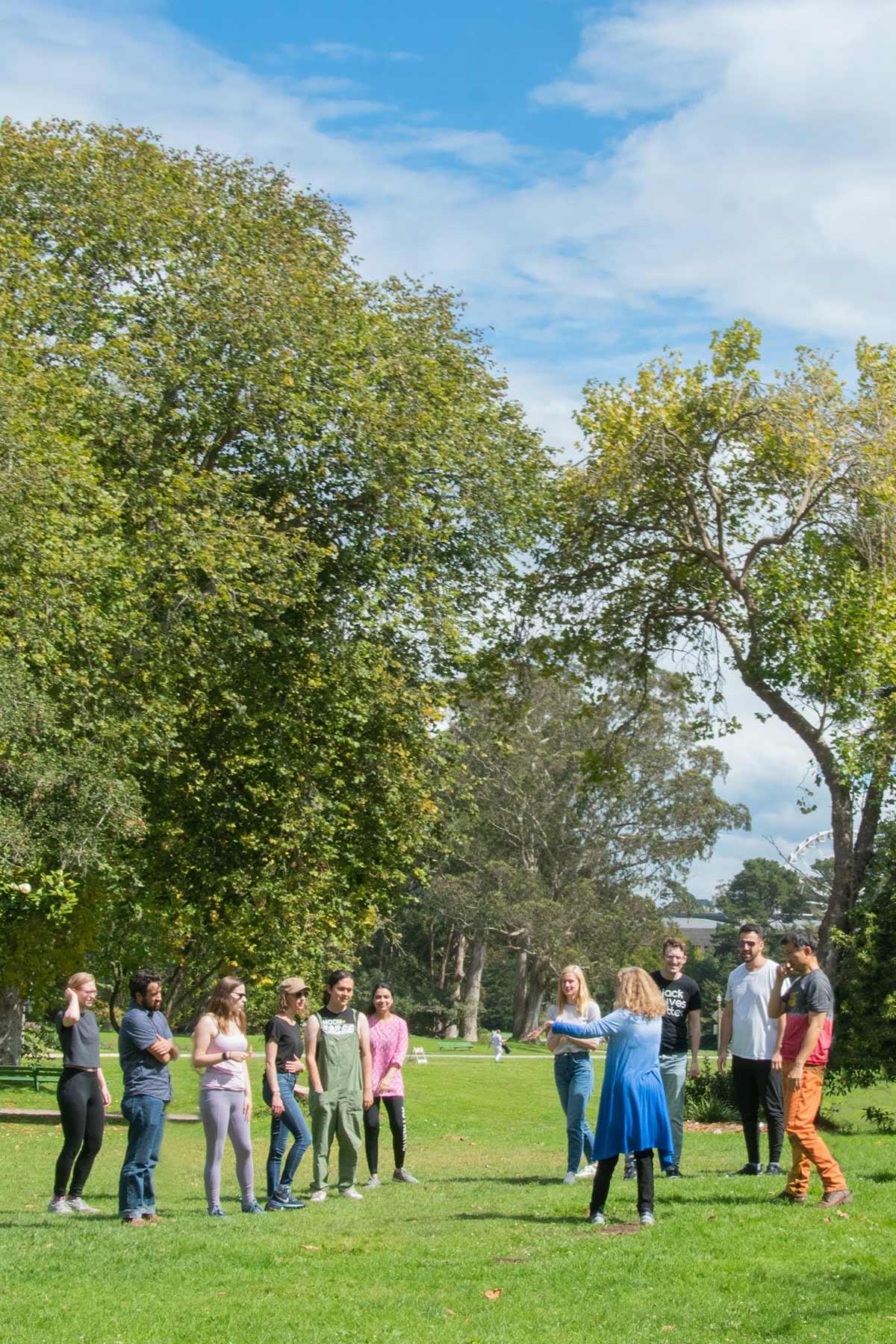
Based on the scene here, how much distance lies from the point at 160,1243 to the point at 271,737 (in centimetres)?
1476

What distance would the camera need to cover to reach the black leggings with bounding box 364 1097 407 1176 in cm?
1265

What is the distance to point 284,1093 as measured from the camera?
463 inches

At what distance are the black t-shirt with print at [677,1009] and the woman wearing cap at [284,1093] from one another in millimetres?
2996

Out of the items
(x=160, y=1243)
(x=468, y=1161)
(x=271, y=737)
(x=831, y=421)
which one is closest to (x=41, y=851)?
(x=271, y=737)

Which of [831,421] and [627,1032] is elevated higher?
[831,421]

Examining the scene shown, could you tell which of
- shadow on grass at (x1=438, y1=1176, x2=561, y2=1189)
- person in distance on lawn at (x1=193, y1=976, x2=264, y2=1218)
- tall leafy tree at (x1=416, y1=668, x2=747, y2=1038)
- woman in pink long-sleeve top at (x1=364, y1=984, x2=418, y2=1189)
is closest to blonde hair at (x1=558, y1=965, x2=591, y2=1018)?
shadow on grass at (x1=438, y1=1176, x2=561, y2=1189)

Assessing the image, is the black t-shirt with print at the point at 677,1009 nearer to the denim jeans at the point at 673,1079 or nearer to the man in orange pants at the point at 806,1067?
the denim jeans at the point at 673,1079

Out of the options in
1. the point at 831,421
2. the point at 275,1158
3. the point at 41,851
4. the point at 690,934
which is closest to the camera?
the point at 275,1158

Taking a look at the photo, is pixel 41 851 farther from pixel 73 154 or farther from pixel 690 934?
pixel 690 934

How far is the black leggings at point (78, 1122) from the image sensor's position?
10.7 metres

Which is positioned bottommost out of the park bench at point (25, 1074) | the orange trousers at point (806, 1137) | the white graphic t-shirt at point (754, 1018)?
the park bench at point (25, 1074)

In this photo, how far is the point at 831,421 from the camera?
853 inches

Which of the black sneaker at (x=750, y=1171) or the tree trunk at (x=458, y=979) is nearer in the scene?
the black sneaker at (x=750, y=1171)

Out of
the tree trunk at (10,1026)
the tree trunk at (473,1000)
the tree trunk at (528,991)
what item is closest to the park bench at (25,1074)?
the tree trunk at (10,1026)
